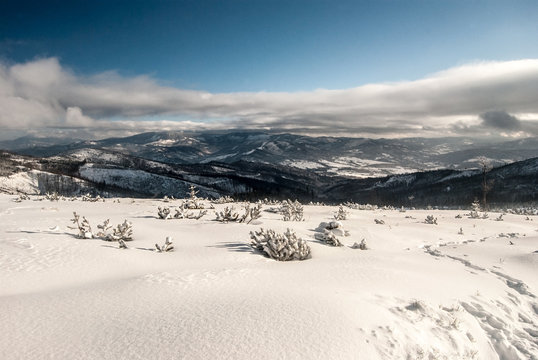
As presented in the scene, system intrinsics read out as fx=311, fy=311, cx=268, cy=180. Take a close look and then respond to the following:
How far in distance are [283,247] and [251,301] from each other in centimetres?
362

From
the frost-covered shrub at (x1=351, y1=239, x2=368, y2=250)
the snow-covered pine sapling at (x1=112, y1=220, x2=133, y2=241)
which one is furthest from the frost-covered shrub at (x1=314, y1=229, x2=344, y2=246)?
the snow-covered pine sapling at (x1=112, y1=220, x2=133, y2=241)

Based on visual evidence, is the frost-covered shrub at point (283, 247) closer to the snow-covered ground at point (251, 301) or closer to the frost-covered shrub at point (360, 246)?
the snow-covered ground at point (251, 301)

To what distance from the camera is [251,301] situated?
16.1ft

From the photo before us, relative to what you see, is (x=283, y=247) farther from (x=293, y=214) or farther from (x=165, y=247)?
(x=293, y=214)

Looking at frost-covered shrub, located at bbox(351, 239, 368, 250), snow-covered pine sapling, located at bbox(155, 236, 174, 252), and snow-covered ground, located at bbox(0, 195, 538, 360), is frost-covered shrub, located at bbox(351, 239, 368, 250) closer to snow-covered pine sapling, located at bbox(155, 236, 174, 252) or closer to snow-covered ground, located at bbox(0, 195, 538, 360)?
snow-covered ground, located at bbox(0, 195, 538, 360)

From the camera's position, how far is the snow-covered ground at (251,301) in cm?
369

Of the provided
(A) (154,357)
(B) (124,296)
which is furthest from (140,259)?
(A) (154,357)

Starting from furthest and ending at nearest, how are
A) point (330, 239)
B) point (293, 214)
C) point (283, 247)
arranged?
point (293, 214)
point (330, 239)
point (283, 247)

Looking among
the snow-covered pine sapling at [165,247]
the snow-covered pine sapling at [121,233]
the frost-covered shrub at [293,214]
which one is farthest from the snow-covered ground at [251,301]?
the frost-covered shrub at [293,214]

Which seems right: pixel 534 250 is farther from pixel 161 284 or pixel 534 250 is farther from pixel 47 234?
pixel 47 234

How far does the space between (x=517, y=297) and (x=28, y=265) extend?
10610mm

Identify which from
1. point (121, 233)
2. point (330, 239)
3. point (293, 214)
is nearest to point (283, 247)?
point (330, 239)

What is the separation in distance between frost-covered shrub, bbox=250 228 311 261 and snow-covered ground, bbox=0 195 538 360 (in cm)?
36

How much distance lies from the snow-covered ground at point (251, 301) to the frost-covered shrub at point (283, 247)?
0.36 meters
